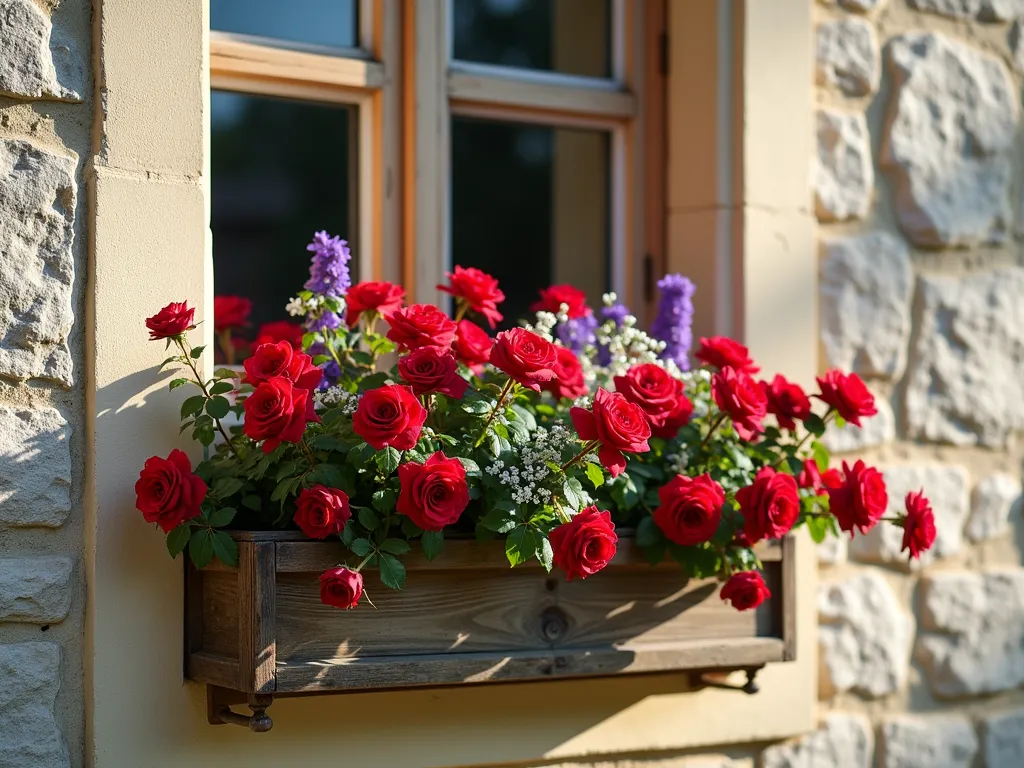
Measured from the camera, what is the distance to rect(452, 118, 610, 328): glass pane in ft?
8.69

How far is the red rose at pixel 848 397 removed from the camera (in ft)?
7.16

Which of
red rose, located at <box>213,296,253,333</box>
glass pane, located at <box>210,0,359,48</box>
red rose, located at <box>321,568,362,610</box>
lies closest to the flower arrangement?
red rose, located at <box>321,568,362,610</box>

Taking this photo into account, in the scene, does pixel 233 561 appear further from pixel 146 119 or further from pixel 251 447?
pixel 146 119

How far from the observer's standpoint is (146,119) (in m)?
1.99

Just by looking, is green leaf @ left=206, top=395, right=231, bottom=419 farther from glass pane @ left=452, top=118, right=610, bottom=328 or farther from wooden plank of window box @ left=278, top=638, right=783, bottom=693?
glass pane @ left=452, top=118, right=610, bottom=328

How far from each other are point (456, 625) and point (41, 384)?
2.32ft

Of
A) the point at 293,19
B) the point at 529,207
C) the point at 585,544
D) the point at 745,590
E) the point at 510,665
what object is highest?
the point at 293,19

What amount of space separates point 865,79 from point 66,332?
5.47 feet

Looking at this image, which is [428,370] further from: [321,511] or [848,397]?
[848,397]

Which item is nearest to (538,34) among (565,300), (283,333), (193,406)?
(565,300)

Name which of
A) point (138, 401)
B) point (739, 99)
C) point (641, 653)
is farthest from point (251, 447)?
point (739, 99)

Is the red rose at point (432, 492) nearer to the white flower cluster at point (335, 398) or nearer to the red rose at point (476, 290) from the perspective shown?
the white flower cluster at point (335, 398)

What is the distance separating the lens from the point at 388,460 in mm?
1843

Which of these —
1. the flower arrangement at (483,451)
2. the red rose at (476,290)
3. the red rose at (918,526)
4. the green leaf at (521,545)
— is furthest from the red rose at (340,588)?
the red rose at (918,526)
